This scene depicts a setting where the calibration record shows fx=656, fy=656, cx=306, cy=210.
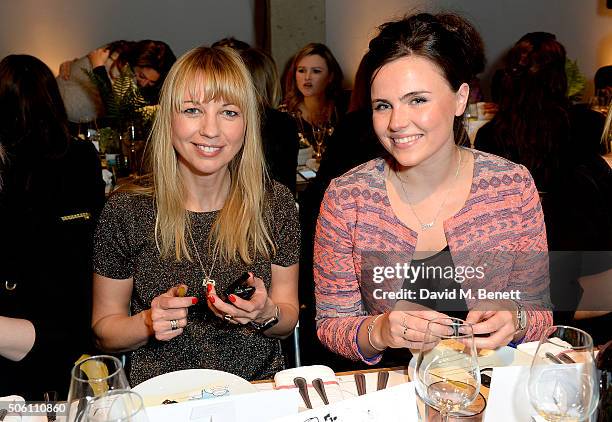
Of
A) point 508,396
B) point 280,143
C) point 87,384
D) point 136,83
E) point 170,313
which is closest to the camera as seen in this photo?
point 87,384

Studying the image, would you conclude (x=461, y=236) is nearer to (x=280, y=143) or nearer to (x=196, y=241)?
(x=196, y=241)

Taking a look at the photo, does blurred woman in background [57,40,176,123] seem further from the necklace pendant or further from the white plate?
the white plate

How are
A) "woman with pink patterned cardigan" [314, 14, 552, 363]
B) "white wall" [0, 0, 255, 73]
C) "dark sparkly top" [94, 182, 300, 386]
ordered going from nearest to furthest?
"woman with pink patterned cardigan" [314, 14, 552, 363]
"dark sparkly top" [94, 182, 300, 386]
"white wall" [0, 0, 255, 73]

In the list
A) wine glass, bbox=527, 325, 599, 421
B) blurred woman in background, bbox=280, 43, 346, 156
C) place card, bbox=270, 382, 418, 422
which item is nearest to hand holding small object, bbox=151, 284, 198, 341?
place card, bbox=270, 382, 418, 422

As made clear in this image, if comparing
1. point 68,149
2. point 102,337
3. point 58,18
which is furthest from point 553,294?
point 58,18

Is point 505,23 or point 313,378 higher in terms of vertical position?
point 505,23

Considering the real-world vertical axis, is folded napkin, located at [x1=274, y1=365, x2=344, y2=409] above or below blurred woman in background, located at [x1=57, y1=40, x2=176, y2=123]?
below

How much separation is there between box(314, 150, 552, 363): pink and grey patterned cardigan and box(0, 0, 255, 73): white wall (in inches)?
233

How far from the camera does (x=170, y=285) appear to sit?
6.41 ft

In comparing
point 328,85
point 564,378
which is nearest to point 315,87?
point 328,85

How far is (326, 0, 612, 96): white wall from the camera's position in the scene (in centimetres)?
755

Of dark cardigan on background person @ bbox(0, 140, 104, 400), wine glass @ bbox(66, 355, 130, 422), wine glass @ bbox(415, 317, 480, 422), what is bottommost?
dark cardigan on background person @ bbox(0, 140, 104, 400)

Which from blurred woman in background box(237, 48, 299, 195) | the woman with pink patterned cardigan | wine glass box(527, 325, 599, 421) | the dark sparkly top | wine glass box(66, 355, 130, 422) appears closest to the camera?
wine glass box(66, 355, 130, 422)

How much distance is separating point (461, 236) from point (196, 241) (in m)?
0.79
